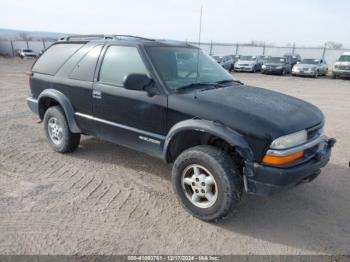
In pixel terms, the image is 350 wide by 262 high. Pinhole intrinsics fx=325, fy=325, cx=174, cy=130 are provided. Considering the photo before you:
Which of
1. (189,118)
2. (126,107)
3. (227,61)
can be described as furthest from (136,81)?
(227,61)

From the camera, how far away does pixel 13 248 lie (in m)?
2.93

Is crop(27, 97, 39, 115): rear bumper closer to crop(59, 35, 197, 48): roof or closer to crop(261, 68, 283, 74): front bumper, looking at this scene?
crop(59, 35, 197, 48): roof

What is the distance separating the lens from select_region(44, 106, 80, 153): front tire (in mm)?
5008

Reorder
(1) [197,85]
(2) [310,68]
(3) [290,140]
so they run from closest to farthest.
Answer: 1. (3) [290,140]
2. (1) [197,85]
3. (2) [310,68]

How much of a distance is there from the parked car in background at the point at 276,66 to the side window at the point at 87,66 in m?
21.2

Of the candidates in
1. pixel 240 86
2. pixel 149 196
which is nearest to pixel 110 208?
pixel 149 196

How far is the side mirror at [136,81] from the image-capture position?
362cm

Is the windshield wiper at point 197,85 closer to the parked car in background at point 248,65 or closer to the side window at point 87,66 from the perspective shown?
the side window at point 87,66

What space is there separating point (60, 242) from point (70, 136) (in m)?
2.27

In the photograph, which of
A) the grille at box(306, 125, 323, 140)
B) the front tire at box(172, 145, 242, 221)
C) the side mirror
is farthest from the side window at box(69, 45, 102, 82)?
the grille at box(306, 125, 323, 140)

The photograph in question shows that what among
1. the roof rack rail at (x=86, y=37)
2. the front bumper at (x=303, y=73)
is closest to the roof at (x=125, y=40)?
the roof rack rail at (x=86, y=37)

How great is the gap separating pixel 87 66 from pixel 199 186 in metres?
2.44

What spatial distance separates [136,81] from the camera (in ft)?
11.9

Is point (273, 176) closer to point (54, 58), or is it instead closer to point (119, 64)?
point (119, 64)
